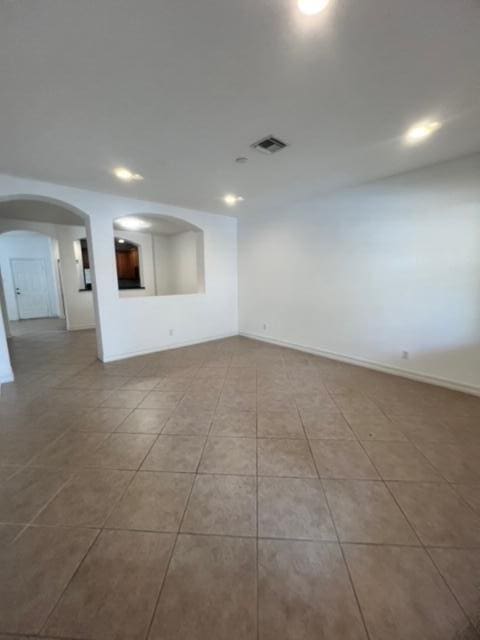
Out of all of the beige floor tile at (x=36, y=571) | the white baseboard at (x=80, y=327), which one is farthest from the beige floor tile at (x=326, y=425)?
the white baseboard at (x=80, y=327)

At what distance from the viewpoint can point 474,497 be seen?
1.62 metres

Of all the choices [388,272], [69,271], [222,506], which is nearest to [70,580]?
[222,506]

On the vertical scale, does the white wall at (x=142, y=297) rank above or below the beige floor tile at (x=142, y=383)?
above

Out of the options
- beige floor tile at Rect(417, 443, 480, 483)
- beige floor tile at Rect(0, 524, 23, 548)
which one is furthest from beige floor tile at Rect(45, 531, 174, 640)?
beige floor tile at Rect(417, 443, 480, 483)

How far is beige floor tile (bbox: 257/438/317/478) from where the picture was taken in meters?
1.85

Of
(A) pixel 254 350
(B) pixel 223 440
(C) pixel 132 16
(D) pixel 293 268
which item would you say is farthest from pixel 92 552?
(D) pixel 293 268

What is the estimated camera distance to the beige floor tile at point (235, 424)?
7.55 feet

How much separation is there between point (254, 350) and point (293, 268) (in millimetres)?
1666

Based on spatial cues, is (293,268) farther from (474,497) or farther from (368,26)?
(474,497)

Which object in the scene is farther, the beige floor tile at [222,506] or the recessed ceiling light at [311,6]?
the beige floor tile at [222,506]

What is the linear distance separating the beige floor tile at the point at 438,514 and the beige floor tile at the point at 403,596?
0.17m

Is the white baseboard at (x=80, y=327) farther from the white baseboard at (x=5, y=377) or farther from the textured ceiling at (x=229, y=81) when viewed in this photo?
the textured ceiling at (x=229, y=81)

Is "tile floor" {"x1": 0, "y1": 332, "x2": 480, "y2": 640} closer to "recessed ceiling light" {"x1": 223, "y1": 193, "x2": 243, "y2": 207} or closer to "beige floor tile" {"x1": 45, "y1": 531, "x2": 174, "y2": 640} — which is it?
"beige floor tile" {"x1": 45, "y1": 531, "x2": 174, "y2": 640}

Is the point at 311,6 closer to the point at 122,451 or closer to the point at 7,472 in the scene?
the point at 122,451
